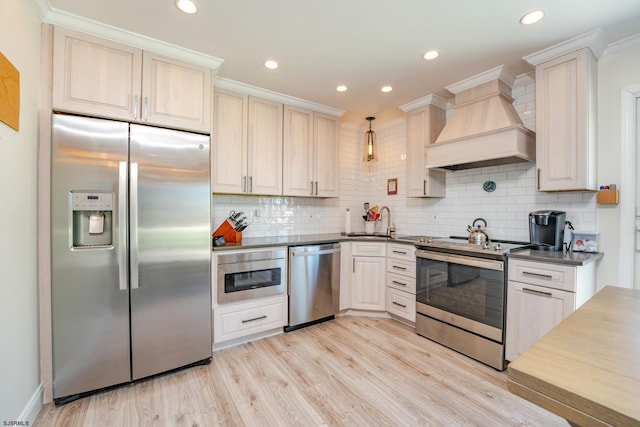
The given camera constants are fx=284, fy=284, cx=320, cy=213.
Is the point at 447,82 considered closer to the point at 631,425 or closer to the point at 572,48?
the point at 572,48

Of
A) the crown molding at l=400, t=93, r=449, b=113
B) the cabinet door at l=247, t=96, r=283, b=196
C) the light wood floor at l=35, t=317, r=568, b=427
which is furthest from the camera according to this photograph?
the crown molding at l=400, t=93, r=449, b=113

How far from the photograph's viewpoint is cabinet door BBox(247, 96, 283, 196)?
3088 mm

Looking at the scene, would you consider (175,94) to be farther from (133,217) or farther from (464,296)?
(464,296)

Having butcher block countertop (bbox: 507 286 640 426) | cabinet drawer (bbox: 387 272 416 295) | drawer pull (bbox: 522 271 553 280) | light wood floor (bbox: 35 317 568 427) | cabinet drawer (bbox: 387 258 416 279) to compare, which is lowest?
light wood floor (bbox: 35 317 568 427)

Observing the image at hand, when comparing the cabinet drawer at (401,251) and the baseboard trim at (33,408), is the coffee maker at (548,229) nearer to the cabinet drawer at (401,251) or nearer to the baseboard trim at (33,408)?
the cabinet drawer at (401,251)

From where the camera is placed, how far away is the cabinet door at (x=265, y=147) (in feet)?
10.1

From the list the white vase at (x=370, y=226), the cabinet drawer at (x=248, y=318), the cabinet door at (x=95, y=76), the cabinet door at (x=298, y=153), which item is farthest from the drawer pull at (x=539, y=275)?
the cabinet door at (x=95, y=76)

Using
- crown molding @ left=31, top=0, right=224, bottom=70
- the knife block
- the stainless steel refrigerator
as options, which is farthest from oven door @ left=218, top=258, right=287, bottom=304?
crown molding @ left=31, top=0, right=224, bottom=70

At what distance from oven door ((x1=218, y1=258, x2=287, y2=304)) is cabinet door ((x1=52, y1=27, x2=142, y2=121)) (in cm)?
147

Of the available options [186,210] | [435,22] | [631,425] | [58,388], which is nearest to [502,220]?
[435,22]

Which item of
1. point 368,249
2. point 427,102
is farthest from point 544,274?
point 427,102

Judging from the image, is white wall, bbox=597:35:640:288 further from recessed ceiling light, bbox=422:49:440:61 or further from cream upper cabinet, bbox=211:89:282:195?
cream upper cabinet, bbox=211:89:282:195

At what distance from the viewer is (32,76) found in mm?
1743

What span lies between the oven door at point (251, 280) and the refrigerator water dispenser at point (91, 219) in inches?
35.7
